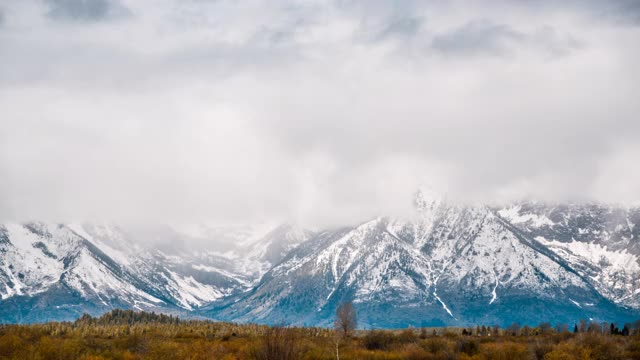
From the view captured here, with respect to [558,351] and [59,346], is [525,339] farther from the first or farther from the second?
[59,346]

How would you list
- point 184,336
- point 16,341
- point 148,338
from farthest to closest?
point 184,336, point 148,338, point 16,341

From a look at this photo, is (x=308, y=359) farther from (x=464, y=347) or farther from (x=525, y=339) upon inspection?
(x=525, y=339)

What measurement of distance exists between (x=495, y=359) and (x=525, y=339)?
4955cm

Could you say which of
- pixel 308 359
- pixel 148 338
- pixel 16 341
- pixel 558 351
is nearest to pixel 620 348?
pixel 558 351

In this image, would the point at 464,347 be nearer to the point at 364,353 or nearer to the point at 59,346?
the point at 364,353

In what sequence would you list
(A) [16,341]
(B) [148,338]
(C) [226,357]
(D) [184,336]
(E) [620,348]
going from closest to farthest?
(C) [226,357], (A) [16,341], (E) [620,348], (B) [148,338], (D) [184,336]

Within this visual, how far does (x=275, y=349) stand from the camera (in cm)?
10444

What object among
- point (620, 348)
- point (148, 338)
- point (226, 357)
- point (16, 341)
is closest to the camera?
point (226, 357)

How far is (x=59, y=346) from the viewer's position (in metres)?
134

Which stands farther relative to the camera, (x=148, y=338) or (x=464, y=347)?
(x=148, y=338)

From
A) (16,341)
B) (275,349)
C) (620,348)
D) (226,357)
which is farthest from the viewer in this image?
(620,348)

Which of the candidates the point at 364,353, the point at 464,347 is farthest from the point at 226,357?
the point at 464,347

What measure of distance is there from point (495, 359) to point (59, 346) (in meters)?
78.5

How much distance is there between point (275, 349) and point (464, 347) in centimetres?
5479
